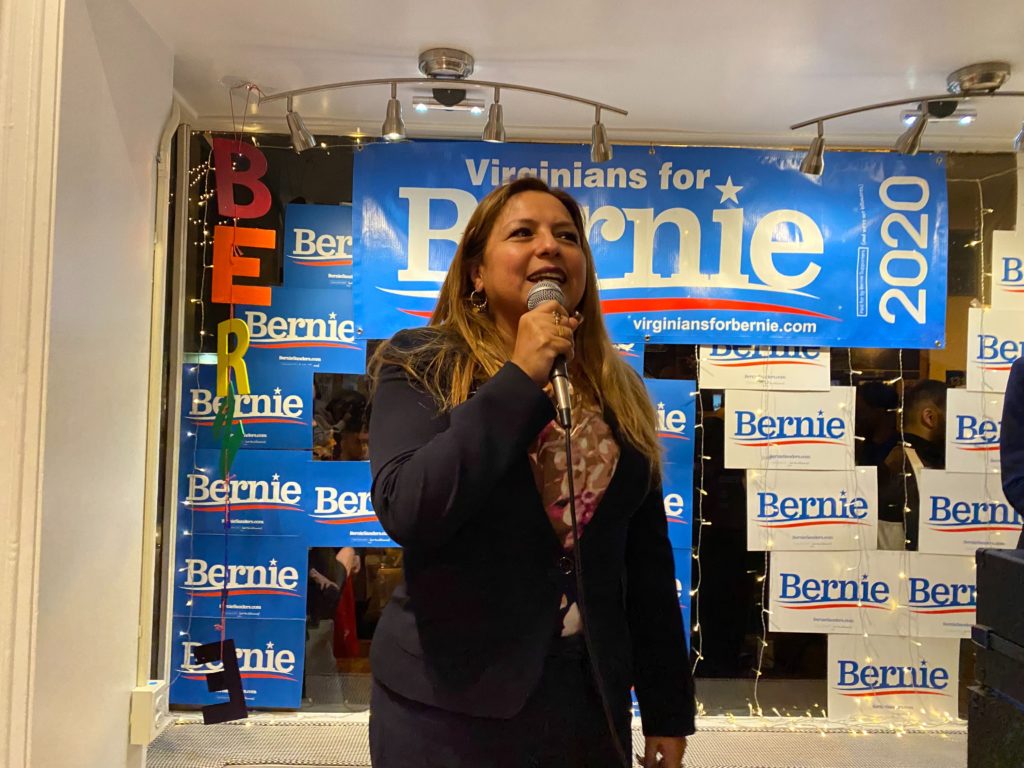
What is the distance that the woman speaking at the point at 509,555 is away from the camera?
94cm

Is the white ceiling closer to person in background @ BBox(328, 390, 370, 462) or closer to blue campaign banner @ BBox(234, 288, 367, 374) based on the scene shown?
blue campaign banner @ BBox(234, 288, 367, 374)

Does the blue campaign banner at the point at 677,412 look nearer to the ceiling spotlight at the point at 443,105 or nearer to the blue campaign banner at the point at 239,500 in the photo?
the ceiling spotlight at the point at 443,105

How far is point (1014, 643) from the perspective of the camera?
1048mm

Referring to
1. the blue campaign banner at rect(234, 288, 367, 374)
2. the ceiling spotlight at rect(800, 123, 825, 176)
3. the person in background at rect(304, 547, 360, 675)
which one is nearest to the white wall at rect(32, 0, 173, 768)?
the blue campaign banner at rect(234, 288, 367, 374)

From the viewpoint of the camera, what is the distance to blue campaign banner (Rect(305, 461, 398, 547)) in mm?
3029

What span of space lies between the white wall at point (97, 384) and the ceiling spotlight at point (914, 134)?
8.34 ft

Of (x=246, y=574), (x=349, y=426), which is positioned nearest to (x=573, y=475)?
(x=349, y=426)

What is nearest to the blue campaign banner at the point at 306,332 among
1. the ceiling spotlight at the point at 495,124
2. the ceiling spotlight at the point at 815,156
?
the ceiling spotlight at the point at 495,124

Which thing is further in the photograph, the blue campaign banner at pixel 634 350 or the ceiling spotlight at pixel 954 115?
the blue campaign banner at pixel 634 350

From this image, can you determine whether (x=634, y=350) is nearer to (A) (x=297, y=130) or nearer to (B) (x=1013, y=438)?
(B) (x=1013, y=438)

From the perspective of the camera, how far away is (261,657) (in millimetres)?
3016

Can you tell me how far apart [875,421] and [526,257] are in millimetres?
2456

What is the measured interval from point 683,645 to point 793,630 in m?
2.15

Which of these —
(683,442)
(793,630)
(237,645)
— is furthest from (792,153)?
(237,645)
